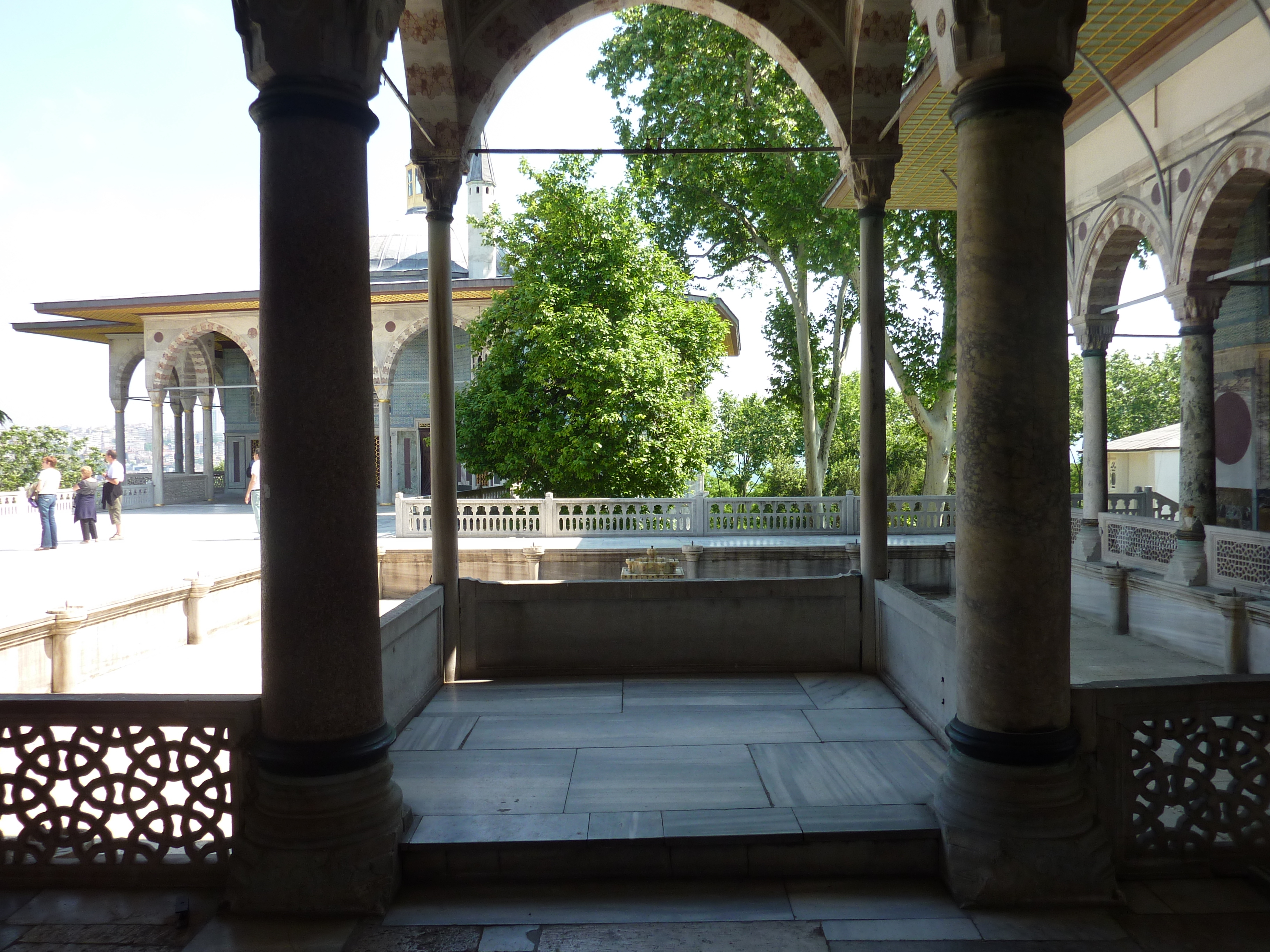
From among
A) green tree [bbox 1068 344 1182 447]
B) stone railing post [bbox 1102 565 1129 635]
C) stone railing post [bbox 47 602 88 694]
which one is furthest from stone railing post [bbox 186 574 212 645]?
green tree [bbox 1068 344 1182 447]

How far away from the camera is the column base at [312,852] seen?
115 inches

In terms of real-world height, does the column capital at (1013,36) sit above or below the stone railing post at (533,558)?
above

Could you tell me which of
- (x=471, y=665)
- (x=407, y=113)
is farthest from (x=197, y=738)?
(x=407, y=113)

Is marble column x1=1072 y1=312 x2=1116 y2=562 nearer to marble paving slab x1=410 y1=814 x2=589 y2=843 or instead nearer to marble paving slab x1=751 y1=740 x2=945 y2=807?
marble paving slab x1=751 y1=740 x2=945 y2=807

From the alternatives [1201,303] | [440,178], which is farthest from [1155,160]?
[440,178]

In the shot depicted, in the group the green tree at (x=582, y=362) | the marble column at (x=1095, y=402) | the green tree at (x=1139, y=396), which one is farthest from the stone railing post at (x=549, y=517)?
the green tree at (x=1139, y=396)

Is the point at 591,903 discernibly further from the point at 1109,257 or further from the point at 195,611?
the point at 1109,257

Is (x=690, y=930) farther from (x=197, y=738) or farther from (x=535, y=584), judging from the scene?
(x=535, y=584)

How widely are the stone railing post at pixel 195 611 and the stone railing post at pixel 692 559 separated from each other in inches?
254

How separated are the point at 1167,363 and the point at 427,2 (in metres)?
46.9

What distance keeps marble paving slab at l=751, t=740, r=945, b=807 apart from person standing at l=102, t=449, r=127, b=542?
54.5 ft

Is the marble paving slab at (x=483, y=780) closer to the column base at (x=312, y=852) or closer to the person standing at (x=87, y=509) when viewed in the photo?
the column base at (x=312, y=852)

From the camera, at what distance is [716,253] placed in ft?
75.4

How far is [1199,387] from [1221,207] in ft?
6.84
